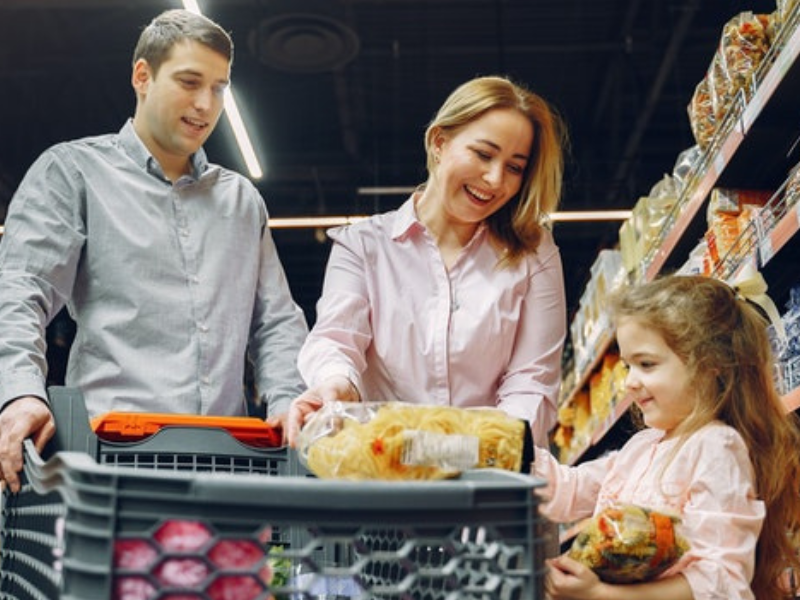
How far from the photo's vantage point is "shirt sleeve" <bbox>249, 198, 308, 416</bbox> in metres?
1.91

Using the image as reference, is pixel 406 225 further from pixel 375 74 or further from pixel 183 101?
pixel 375 74

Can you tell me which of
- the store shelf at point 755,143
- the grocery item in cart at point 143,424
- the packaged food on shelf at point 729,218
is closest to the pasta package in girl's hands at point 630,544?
the grocery item in cart at point 143,424

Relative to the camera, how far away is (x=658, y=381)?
75.6 inches

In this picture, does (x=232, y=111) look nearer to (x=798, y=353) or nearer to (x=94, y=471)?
(x=798, y=353)

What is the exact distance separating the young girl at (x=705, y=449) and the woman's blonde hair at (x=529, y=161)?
0.83ft

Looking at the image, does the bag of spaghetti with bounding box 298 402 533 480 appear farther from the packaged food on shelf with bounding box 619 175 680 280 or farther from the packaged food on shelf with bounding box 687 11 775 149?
the packaged food on shelf with bounding box 619 175 680 280

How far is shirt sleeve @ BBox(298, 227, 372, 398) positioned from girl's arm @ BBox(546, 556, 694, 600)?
0.44m

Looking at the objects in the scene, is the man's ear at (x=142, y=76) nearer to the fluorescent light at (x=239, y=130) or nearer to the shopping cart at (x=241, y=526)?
the shopping cart at (x=241, y=526)

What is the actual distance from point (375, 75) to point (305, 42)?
2498mm

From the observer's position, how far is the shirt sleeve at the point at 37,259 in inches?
63.0

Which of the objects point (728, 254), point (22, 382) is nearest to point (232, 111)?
point (728, 254)

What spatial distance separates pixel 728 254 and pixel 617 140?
7.96 meters

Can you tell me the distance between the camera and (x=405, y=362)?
1.89m

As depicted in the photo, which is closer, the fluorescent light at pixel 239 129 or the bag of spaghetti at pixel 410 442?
the bag of spaghetti at pixel 410 442
